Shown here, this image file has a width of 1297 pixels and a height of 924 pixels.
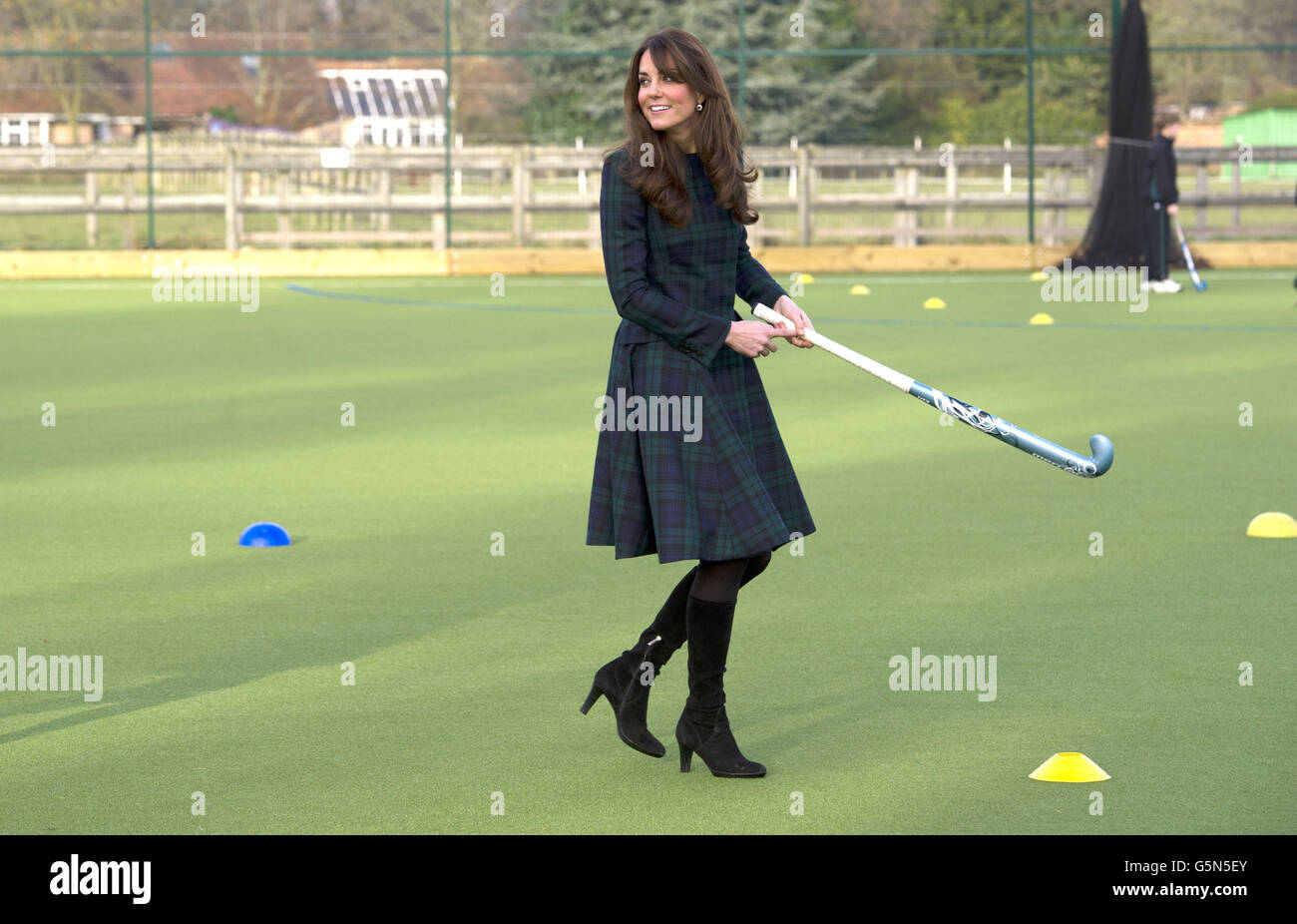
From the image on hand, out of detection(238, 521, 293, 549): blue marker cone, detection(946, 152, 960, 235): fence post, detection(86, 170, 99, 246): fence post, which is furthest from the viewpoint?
detection(946, 152, 960, 235): fence post

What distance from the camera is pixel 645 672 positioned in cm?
542

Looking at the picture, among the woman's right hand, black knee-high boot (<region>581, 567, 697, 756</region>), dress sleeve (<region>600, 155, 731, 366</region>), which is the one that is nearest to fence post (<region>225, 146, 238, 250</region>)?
black knee-high boot (<region>581, 567, 697, 756</region>)

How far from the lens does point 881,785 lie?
204 inches

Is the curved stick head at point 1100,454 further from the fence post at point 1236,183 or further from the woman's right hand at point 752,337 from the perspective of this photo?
the fence post at point 1236,183

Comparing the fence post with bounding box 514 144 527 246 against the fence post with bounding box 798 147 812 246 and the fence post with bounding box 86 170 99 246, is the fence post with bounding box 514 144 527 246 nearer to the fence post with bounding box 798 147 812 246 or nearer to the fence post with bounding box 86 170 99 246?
the fence post with bounding box 798 147 812 246

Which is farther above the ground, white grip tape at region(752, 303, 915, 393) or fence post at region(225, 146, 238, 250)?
fence post at region(225, 146, 238, 250)

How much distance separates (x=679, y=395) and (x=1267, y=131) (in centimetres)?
2911

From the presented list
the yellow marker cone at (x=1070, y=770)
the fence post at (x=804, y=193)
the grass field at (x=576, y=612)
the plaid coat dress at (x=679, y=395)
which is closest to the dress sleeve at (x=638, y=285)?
the plaid coat dress at (x=679, y=395)

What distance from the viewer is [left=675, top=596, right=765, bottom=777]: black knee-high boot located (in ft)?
17.1

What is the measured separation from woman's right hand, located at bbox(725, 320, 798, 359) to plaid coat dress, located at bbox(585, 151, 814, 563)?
3 cm

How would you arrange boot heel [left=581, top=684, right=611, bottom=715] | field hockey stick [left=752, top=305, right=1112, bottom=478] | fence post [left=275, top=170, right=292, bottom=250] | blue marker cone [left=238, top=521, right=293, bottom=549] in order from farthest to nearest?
fence post [left=275, top=170, right=292, bottom=250], blue marker cone [left=238, top=521, right=293, bottom=549], boot heel [left=581, top=684, right=611, bottom=715], field hockey stick [left=752, top=305, right=1112, bottom=478]

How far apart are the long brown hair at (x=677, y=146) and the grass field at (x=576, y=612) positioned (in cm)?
145
